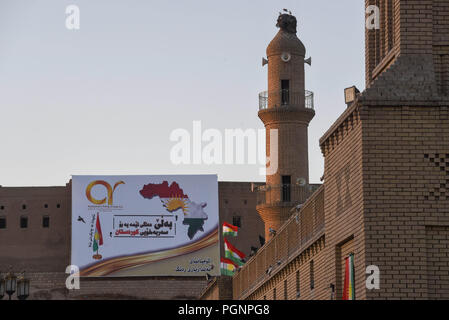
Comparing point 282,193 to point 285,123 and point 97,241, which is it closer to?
point 285,123

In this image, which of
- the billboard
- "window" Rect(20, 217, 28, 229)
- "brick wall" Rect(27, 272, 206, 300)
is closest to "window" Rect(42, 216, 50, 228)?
"window" Rect(20, 217, 28, 229)

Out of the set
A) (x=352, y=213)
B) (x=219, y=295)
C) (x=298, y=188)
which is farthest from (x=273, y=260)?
(x=298, y=188)

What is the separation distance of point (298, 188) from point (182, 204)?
21.2 m

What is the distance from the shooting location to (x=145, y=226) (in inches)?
2965

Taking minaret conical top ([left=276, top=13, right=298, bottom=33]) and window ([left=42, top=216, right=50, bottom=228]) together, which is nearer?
minaret conical top ([left=276, top=13, right=298, bottom=33])

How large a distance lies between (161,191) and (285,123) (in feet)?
72.1

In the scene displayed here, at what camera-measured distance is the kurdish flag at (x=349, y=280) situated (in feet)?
57.8

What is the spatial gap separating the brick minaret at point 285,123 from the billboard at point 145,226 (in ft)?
60.4

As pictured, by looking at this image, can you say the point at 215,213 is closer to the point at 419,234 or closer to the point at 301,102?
the point at 301,102

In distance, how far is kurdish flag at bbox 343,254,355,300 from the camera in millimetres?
17625

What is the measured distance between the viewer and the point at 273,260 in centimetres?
3212

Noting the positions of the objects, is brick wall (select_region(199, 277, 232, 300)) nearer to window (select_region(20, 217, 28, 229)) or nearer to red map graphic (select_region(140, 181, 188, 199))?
red map graphic (select_region(140, 181, 188, 199))

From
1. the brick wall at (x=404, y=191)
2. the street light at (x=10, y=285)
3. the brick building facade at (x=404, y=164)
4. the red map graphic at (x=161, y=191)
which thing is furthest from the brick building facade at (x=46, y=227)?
the brick wall at (x=404, y=191)
